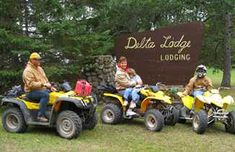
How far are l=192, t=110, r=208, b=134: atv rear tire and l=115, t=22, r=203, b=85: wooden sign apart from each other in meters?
3.59

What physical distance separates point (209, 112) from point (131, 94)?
1.75 m

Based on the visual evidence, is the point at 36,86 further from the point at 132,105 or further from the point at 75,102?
the point at 132,105

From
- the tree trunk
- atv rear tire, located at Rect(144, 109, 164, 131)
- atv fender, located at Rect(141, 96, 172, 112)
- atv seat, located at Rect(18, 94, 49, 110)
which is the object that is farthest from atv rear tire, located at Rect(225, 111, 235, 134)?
the tree trunk

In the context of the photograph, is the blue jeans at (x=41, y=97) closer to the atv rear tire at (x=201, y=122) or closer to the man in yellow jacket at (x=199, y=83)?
the atv rear tire at (x=201, y=122)

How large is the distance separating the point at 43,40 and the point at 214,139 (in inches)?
229

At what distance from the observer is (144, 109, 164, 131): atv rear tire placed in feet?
34.2

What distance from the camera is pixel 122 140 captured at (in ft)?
31.3

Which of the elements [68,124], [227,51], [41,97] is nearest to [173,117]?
[68,124]

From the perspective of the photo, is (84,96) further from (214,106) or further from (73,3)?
(73,3)

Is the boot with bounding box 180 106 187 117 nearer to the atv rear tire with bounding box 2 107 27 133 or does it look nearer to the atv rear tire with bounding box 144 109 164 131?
the atv rear tire with bounding box 144 109 164 131

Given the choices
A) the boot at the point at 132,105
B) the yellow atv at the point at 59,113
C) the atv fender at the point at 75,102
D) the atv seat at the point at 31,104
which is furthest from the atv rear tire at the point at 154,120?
the atv seat at the point at 31,104

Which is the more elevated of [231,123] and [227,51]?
[227,51]

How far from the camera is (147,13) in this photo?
18984 mm

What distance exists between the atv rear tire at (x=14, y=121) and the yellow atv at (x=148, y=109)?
2.26 metres
